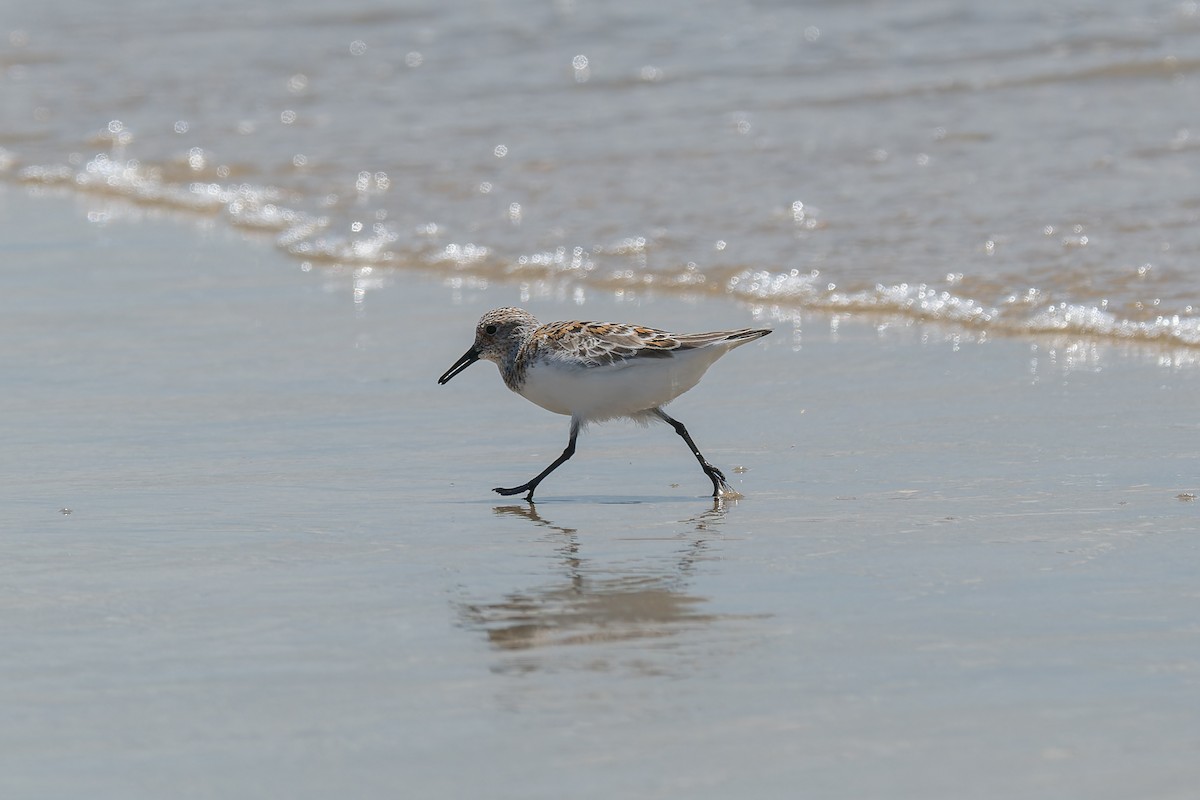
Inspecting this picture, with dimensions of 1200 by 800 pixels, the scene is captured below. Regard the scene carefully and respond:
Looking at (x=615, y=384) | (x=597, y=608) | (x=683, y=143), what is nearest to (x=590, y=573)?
(x=597, y=608)

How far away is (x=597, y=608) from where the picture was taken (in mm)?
4426

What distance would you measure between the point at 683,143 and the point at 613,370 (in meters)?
6.66

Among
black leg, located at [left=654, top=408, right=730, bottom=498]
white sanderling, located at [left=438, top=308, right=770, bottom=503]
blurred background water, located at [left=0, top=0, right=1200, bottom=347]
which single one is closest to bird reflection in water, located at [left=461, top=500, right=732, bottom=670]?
black leg, located at [left=654, top=408, right=730, bottom=498]

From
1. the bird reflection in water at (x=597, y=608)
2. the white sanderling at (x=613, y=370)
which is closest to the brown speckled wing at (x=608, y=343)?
the white sanderling at (x=613, y=370)

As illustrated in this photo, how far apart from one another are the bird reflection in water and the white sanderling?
2.84 ft

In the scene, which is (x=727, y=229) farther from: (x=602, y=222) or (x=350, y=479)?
(x=350, y=479)

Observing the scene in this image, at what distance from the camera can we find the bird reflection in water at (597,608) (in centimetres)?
421

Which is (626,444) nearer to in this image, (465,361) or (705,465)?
(465,361)

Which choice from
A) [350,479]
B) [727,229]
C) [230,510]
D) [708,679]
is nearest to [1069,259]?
[727,229]

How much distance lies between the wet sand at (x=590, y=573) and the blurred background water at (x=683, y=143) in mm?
1139

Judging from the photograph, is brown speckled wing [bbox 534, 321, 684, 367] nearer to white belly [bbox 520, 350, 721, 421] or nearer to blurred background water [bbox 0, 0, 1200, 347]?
white belly [bbox 520, 350, 721, 421]

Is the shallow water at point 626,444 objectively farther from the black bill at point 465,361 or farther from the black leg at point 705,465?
the black bill at point 465,361

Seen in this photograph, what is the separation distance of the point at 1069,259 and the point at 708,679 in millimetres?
5260

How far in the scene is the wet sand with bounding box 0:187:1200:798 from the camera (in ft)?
11.4
